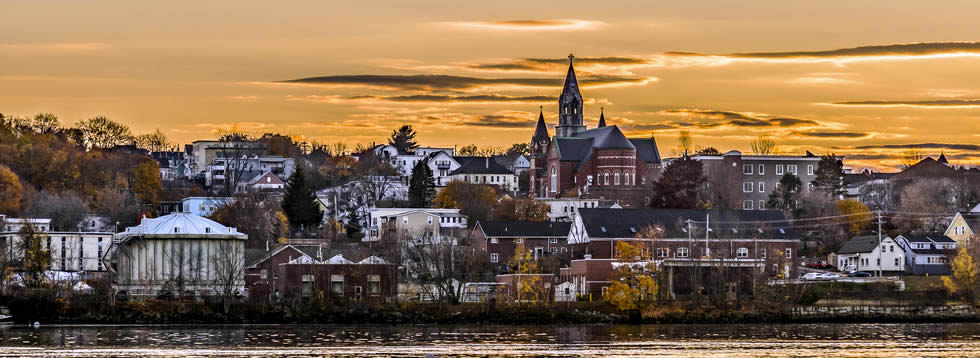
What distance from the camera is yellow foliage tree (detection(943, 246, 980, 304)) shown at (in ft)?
354

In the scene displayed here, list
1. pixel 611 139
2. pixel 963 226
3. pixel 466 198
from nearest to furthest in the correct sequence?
pixel 963 226 → pixel 466 198 → pixel 611 139

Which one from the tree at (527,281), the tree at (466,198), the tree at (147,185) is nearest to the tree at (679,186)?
the tree at (466,198)

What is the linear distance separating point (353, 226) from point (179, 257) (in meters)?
50.3

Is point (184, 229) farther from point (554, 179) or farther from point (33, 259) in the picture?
point (554, 179)

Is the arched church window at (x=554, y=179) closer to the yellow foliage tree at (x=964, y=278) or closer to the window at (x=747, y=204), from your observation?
the window at (x=747, y=204)

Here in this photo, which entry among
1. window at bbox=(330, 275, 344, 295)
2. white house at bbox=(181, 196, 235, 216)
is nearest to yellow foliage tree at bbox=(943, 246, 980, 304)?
window at bbox=(330, 275, 344, 295)

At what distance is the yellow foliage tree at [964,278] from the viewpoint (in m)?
108

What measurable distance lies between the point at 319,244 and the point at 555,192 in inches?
2599

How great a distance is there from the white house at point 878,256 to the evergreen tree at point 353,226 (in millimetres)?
46996

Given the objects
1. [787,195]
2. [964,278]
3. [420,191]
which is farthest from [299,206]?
[964,278]

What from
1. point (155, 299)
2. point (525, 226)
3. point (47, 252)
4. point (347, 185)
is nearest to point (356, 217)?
point (347, 185)

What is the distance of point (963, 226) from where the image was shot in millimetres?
131250

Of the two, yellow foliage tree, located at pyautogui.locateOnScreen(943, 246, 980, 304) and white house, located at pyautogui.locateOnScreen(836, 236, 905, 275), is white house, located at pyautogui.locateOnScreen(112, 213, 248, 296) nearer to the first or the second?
yellow foliage tree, located at pyautogui.locateOnScreen(943, 246, 980, 304)

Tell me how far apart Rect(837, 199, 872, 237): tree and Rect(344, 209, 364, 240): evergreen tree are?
149 ft
